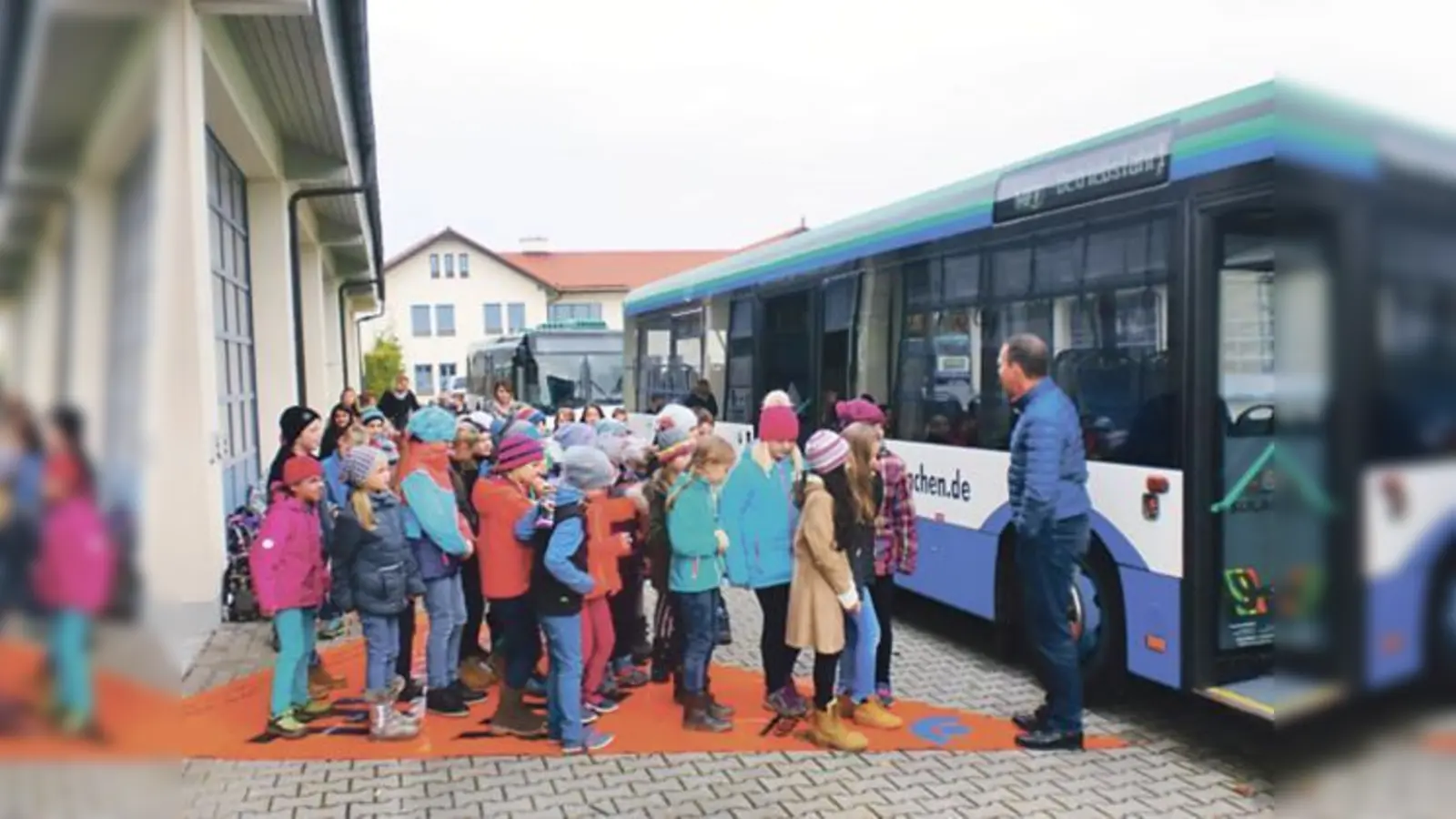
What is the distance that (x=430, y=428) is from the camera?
5.28 metres

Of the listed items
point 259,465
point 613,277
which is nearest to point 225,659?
point 259,465

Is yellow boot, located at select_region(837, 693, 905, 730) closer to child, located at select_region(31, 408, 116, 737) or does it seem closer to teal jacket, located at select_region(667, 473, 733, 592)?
teal jacket, located at select_region(667, 473, 733, 592)

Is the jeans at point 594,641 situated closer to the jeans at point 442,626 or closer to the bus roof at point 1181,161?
the jeans at point 442,626

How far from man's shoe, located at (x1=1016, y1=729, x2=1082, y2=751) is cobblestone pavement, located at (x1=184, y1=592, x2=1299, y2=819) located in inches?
3.3

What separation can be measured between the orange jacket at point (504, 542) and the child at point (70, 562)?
4545mm

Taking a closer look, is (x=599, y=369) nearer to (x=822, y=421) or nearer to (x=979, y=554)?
(x=822, y=421)

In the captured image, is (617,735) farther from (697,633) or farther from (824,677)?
(824,677)

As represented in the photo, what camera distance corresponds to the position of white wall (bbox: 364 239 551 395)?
2251 inches

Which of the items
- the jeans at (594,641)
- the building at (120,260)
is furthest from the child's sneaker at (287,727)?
the building at (120,260)

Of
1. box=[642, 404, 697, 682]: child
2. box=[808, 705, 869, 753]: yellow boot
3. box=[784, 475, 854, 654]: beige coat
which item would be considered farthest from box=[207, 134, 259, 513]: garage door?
box=[808, 705, 869, 753]: yellow boot

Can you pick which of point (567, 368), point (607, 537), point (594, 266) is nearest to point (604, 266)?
point (594, 266)

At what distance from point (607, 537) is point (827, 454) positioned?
4.11 ft

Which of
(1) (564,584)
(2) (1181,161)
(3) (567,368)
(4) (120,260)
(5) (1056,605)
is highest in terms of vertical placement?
(2) (1181,161)

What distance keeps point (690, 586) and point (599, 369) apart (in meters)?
15.4
